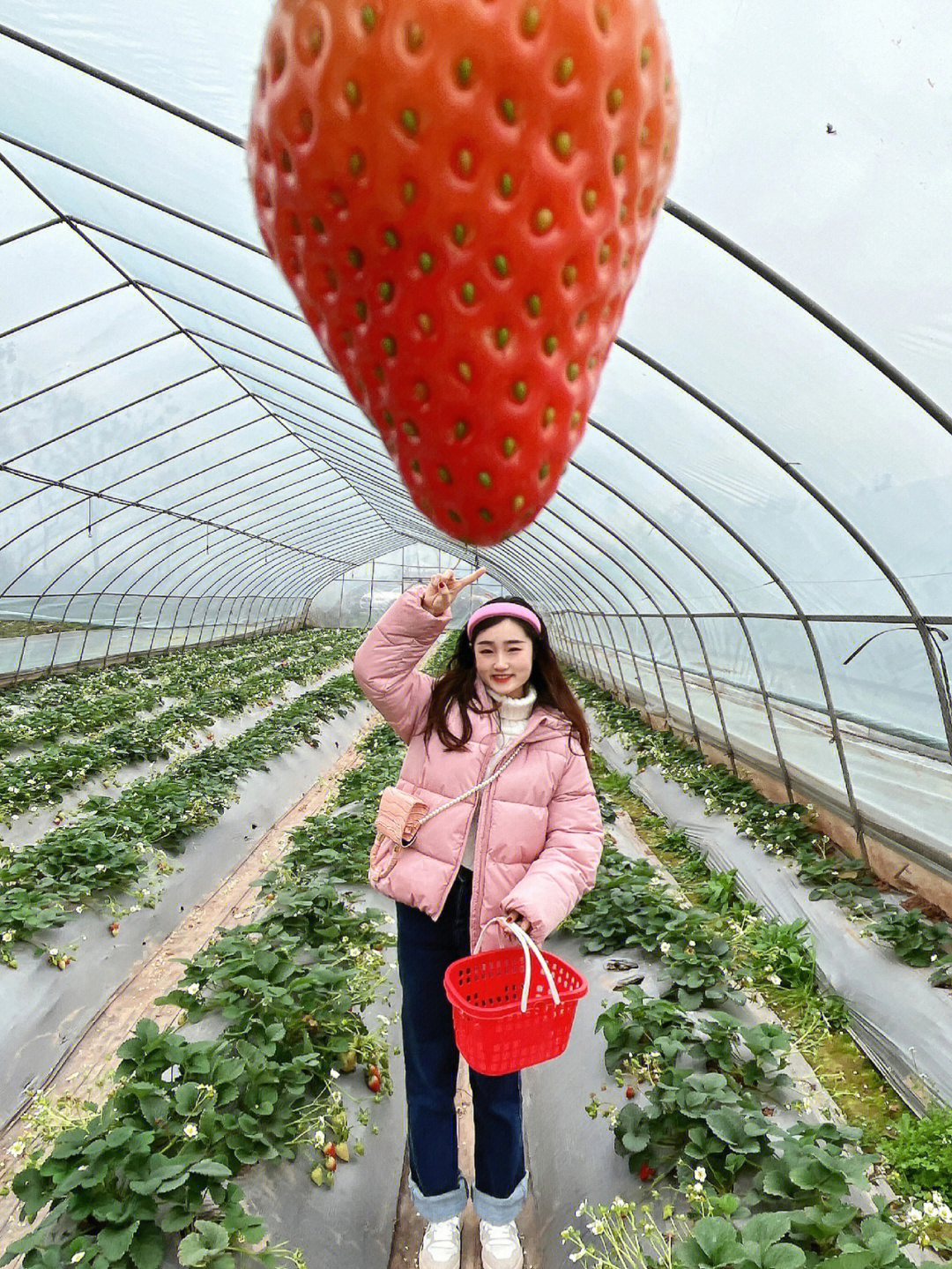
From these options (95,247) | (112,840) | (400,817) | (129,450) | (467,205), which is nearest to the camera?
(467,205)

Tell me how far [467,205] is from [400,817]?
240 cm

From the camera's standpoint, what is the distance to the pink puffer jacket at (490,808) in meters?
2.69

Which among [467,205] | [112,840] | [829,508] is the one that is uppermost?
[829,508]

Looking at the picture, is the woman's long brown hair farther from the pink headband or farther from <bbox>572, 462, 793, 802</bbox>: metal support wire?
<bbox>572, 462, 793, 802</bbox>: metal support wire

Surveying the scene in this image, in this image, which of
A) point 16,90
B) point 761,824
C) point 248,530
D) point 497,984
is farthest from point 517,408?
point 248,530

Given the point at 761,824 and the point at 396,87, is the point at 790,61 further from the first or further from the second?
the point at 761,824

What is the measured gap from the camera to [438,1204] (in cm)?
304

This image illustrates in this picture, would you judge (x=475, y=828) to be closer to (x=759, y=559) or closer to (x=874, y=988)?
(x=874, y=988)

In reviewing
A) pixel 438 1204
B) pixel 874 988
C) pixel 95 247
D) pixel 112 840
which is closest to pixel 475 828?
pixel 438 1204

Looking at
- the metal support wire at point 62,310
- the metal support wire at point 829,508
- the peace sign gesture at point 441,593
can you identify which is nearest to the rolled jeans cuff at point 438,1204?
the peace sign gesture at point 441,593

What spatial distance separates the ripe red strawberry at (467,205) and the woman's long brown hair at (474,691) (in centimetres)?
223

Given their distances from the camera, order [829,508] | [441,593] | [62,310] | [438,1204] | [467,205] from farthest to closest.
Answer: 1. [62,310]
2. [829,508]
3. [438,1204]
4. [441,593]
5. [467,205]

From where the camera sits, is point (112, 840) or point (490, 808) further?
point (112, 840)

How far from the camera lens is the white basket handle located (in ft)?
7.39
